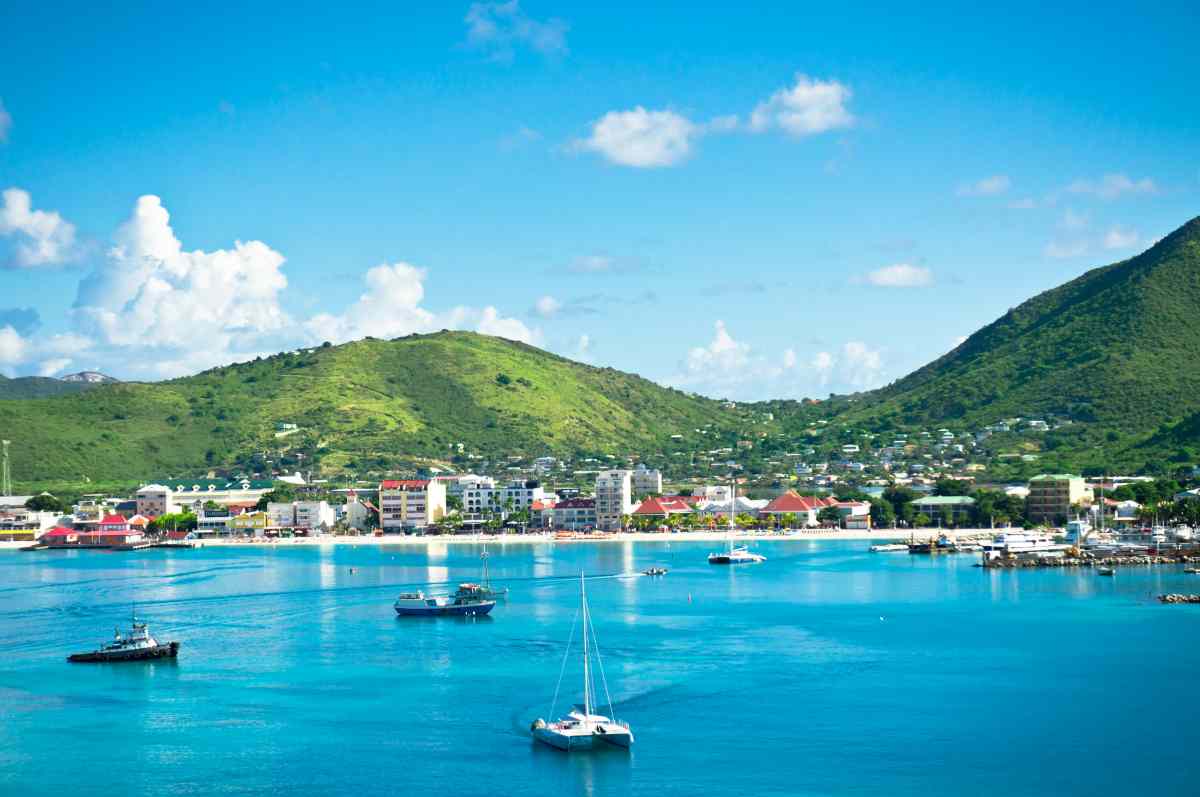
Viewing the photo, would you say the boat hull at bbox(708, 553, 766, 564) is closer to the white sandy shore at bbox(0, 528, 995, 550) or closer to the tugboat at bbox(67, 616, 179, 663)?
the white sandy shore at bbox(0, 528, 995, 550)

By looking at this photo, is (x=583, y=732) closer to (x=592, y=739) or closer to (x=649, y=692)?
(x=592, y=739)

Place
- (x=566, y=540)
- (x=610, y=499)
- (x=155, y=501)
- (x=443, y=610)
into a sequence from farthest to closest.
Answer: (x=155, y=501) → (x=610, y=499) → (x=566, y=540) → (x=443, y=610)

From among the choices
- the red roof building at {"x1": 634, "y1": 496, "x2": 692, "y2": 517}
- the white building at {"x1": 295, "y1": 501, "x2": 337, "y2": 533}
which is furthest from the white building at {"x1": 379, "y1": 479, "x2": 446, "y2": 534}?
the red roof building at {"x1": 634, "y1": 496, "x2": 692, "y2": 517}

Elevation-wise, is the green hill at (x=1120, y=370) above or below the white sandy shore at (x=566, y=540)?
above

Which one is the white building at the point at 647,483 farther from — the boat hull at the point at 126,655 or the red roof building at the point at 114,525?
the boat hull at the point at 126,655

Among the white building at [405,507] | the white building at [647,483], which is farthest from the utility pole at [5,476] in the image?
the white building at [647,483]

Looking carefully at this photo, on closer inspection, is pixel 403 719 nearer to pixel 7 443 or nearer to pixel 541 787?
pixel 541 787

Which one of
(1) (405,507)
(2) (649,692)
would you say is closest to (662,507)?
(1) (405,507)
